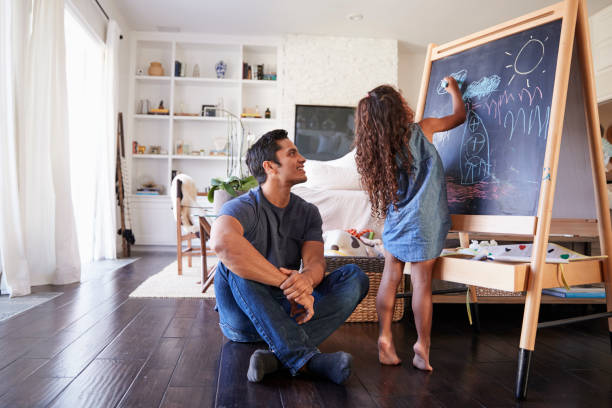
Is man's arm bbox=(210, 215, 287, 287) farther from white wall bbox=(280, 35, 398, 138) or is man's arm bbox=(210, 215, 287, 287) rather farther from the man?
white wall bbox=(280, 35, 398, 138)

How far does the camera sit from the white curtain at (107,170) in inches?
176

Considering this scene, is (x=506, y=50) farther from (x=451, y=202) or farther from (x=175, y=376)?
(x=175, y=376)

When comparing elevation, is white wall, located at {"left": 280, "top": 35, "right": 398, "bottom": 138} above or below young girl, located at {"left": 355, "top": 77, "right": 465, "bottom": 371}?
above

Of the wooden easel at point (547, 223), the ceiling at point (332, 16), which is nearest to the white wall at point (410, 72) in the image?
the ceiling at point (332, 16)

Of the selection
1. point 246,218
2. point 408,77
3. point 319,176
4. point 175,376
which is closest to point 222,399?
point 175,376

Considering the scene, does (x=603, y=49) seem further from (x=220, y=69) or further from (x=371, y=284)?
(x=220, y=69)

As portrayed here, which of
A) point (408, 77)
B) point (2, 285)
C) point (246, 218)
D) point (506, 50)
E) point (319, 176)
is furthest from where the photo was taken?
point (408, 77)

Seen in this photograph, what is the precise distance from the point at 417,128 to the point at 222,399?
1148 mm

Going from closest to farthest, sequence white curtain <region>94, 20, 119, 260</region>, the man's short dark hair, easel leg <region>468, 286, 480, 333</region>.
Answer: the man's short dark hair → easel leg <region>468, 286, 480, 333</region> → white curtain <region>94, 20, 119, 260</region>

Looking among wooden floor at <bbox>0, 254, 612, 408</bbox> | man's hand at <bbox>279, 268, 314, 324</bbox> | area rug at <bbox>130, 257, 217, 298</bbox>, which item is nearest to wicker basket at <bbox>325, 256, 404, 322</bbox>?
wooden floor at <bbox>0, 254, 612, 408</bbox>

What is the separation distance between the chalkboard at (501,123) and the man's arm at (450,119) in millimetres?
59

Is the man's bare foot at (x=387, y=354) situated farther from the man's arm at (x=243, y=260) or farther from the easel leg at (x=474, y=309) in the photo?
the easel leg at (x=474, y=309)

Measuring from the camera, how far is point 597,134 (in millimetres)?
1577

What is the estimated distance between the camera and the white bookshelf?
5637 mm
